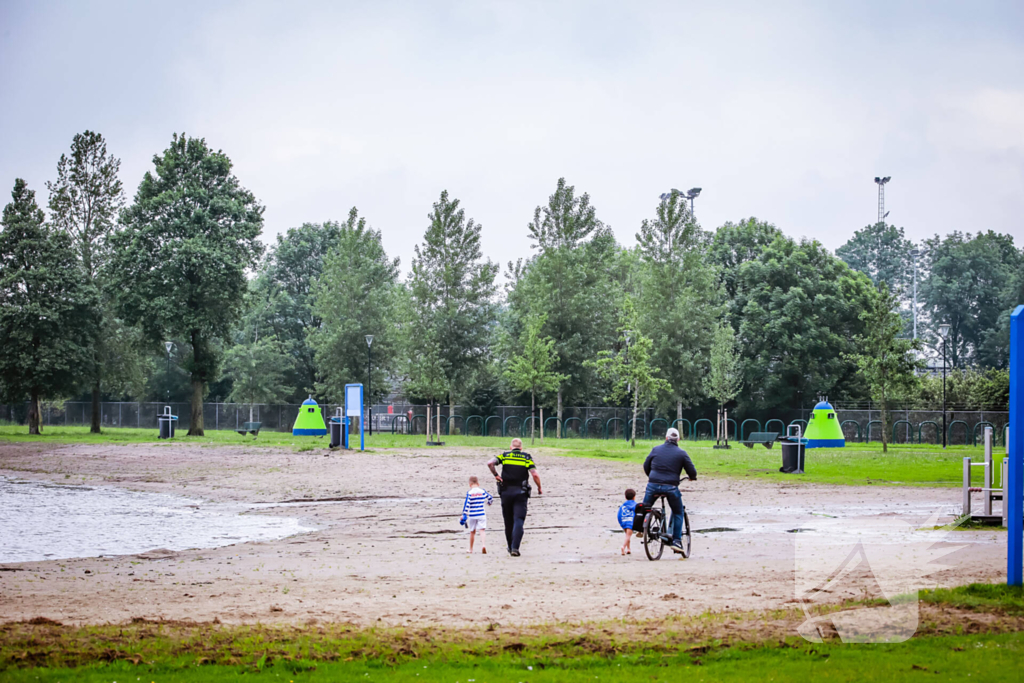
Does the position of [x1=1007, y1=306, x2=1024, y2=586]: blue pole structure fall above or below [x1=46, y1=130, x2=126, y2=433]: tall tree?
below

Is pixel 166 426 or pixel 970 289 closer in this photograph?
pixel 166 426

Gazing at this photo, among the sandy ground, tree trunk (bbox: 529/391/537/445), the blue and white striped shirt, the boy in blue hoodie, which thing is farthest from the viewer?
tree trunk (bbox: 529/391/537/445)

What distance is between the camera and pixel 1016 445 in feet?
34.9

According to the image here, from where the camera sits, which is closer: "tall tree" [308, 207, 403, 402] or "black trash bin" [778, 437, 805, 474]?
"black trash bin" [778, 437, 805, 474]

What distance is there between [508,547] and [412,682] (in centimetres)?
705

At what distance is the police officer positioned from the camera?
47.9ft

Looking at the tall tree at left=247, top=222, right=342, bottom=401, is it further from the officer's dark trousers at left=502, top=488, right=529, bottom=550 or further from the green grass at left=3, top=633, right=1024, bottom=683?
the green grass at left=3, top=633, right=1024, bottom=683

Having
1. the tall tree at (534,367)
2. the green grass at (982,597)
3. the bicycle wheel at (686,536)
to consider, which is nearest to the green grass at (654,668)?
the green grass at (982,597)

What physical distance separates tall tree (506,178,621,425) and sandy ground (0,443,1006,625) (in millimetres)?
35970

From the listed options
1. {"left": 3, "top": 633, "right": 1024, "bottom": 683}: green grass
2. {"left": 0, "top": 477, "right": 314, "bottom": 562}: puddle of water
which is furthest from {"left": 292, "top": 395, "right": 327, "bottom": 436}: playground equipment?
{"left": 3, "top": 633, "right": 1024, "bottom": 683}: green grass

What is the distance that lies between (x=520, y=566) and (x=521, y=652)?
16.0 feet

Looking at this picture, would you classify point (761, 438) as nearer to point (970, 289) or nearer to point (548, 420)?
point (548, 420)

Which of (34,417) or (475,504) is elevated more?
(475,504)

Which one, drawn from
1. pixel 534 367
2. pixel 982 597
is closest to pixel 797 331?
pixel 534 367
